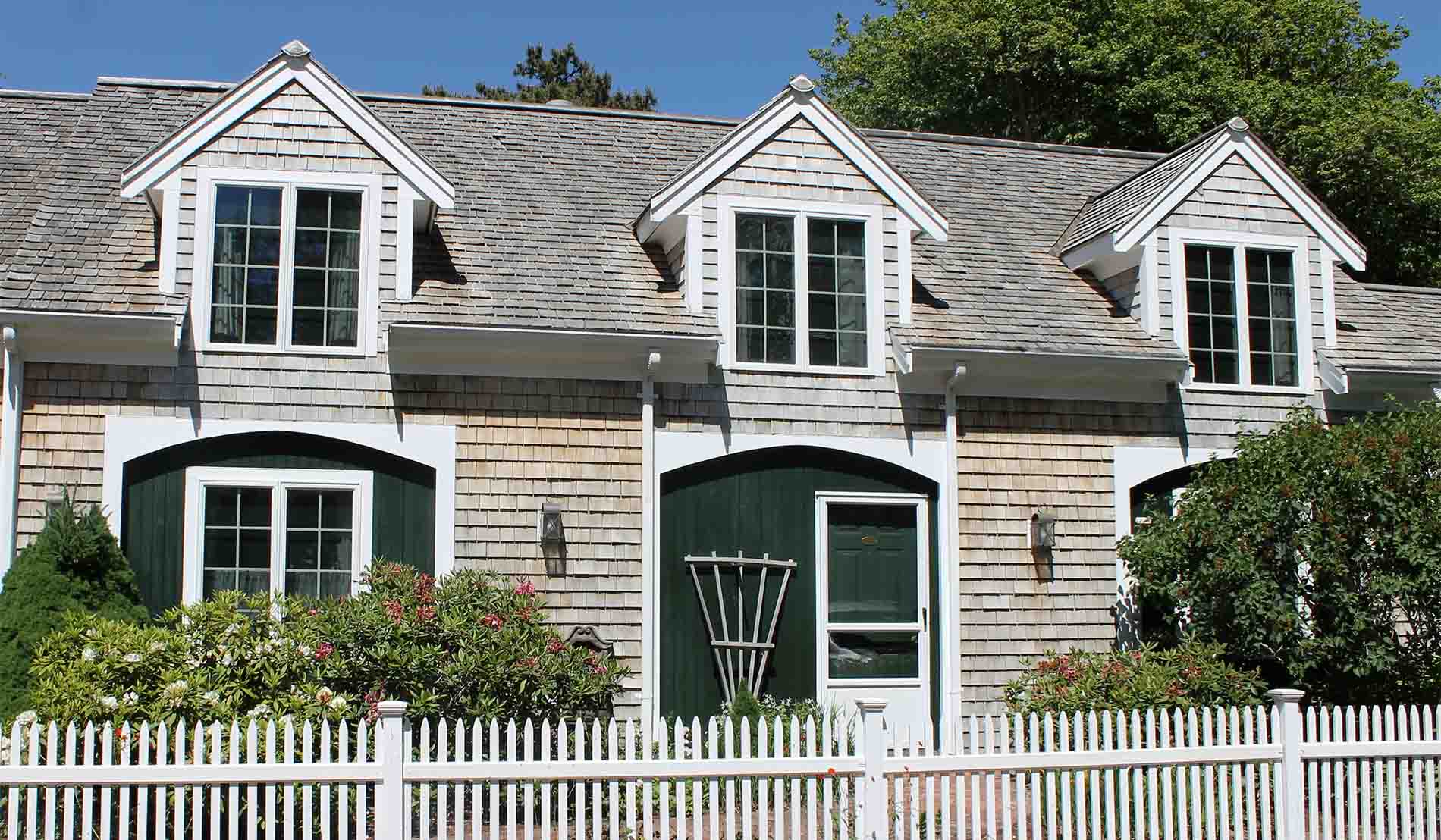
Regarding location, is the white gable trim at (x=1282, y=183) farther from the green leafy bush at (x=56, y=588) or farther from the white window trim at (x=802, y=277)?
the green leafy bush at (x=56, y=588)

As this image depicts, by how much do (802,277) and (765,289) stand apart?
1.20 ft

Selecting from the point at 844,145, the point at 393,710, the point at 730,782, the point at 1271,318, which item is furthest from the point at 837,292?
the point at 393,710

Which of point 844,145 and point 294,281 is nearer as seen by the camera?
point 294,281

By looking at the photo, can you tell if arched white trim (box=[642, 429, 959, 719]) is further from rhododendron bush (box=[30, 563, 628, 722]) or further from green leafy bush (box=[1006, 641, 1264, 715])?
green leafy bush (box=[1006, 641, 1264, 715])

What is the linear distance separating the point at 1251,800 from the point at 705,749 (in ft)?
12.6

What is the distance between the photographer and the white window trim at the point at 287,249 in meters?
11.9

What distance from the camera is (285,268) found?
39.9ft

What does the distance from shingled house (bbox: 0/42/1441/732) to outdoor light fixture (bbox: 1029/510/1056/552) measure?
3 cm

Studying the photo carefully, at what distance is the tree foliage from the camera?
1143cm

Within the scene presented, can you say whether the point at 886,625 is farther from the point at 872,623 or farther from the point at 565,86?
the point at 565,86

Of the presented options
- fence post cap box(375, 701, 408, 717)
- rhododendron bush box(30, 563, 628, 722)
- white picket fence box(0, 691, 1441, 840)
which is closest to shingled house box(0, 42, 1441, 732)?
rhododendron bush box(30, 563, 628, 722)

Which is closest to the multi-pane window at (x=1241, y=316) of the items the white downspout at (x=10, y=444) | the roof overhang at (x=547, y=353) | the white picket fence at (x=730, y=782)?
the white picket fence at (x=730, y=782)

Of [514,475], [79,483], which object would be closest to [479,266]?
[514,475]

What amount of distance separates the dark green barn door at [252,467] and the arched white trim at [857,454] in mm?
1909
